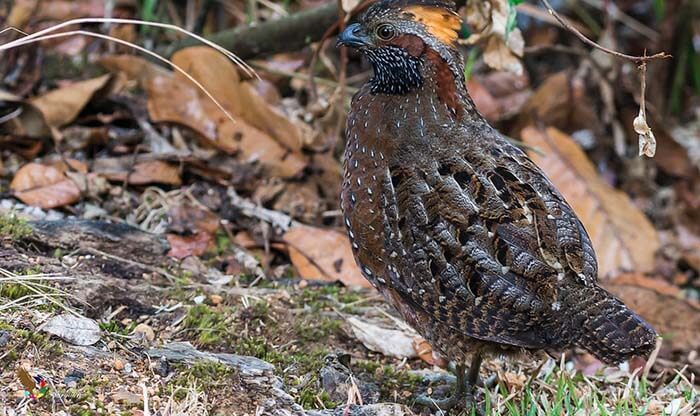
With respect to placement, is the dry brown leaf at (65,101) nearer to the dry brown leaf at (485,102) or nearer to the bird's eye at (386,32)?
the bird's eye at (386,32)

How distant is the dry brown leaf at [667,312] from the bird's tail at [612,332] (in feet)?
5.79

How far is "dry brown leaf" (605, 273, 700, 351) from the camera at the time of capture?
5320 millimetres

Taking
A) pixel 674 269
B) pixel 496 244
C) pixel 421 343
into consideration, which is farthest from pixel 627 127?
pixel 496 244

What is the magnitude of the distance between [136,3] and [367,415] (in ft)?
15.3

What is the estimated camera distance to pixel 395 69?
423cm

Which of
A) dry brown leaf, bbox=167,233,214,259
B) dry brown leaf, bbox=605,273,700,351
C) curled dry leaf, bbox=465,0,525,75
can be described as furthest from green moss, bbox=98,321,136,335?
dry brown leaf, bbox=605,273,700,351

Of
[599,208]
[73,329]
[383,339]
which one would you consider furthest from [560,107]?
[73,329]

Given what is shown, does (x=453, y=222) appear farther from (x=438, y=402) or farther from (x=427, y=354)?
(x=427, y=354)

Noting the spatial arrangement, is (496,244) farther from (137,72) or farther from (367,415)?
(137,72)

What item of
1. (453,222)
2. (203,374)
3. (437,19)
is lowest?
(203,374)

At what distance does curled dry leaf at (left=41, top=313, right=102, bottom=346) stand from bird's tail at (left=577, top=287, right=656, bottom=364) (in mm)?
1878

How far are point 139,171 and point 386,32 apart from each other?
6.44ft

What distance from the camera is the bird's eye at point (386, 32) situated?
164 inches

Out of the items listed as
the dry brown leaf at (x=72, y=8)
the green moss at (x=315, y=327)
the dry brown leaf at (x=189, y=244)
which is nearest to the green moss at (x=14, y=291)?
the dry brown leaf at (x=189, y=244)
